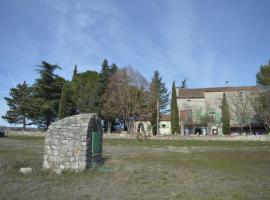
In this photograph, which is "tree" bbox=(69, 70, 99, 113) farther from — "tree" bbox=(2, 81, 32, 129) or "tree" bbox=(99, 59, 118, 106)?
"tree" bbox=(2, 81, 32, 129)

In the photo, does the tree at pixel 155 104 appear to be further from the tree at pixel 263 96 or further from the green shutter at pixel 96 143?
the green shutter at pixel 96 143

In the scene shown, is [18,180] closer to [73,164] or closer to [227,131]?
[73,164]

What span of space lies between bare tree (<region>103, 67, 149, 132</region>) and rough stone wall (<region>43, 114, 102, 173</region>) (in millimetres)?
33949

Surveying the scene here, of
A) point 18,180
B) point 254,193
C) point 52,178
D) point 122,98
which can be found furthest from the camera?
point 122,98

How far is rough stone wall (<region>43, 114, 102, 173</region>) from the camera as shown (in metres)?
13.7

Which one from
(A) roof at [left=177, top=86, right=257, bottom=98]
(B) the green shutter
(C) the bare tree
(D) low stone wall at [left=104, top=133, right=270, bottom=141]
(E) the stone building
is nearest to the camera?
(B) the green shutter

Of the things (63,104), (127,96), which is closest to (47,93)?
(63,104)

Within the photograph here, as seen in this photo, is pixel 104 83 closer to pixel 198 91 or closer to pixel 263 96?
pixel 198 91

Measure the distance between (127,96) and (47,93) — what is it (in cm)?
1707

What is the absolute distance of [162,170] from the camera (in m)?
13.9

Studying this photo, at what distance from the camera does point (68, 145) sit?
13852mm

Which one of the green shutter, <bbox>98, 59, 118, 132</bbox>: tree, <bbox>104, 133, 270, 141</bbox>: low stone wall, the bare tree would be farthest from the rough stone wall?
<bbox>98, 59, 118, 132</bbox>: tree

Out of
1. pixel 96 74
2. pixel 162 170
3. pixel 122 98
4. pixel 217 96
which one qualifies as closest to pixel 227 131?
pixel 217 96

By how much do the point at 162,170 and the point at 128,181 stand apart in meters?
2.96
